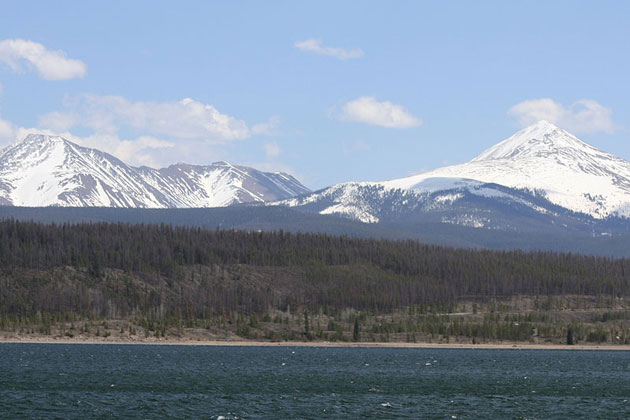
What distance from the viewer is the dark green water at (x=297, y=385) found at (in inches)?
3969

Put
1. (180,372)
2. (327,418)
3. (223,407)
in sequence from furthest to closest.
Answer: (180,372) < (223,407) < (327,418)

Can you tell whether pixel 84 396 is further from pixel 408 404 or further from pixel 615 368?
pixel 615 368

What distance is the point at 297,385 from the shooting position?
126m

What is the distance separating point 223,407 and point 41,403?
16.6 m

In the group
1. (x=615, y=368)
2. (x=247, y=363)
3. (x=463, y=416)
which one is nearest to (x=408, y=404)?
(x=463, y=416)

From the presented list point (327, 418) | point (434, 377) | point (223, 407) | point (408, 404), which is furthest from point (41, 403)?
point (434, 377)

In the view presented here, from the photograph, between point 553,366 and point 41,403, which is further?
point 553,366

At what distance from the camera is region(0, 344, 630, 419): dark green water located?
331 feet

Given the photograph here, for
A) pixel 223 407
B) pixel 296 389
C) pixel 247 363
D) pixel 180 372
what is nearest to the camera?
pixel 223 407

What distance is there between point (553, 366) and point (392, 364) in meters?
24.8

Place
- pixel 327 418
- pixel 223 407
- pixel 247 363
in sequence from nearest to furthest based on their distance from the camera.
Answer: pixel 327 418 < pixel 223 407 < pixel 247 363

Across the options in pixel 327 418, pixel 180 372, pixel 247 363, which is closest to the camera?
pixel 327 418

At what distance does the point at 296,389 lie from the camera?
12138cm

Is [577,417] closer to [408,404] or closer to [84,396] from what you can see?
[408,404]
